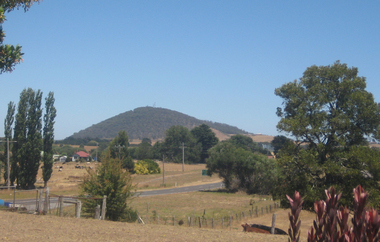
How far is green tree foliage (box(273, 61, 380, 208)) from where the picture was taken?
14594 mm

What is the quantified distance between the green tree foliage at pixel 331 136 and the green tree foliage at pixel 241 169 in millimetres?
36891

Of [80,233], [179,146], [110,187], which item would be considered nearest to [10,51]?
[80,233]

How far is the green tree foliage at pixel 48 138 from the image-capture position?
165 feet

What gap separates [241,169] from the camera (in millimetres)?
56688

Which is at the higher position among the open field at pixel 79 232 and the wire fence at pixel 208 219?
the open field at pixel 79 232

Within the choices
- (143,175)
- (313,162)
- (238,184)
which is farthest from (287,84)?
(143,175)

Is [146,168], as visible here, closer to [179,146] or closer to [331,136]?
[179,146]

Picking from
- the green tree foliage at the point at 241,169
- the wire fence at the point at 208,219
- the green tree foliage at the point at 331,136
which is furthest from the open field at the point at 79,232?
the green tree foliage at the point at 241,169

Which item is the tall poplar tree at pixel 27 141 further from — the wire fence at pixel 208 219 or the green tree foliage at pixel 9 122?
the wire fence at pixel 208 219

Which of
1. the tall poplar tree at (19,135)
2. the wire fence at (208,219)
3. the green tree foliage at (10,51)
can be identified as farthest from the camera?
the tall poplar tree at (19,135)

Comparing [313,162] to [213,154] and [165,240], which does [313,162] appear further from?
[213,154]

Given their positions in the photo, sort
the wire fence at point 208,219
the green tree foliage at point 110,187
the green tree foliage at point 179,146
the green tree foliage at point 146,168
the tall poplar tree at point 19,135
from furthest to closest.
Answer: the green tree foliage at point 179,146 < the green tree foliage at point 146,168 < the tall poplar tree at point 19,135 < the wire fence at point 208,219 < the green tree foliage at point 110,187

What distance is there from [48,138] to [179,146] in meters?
72.6

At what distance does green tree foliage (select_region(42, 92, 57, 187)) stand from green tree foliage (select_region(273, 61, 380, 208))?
140 ft
